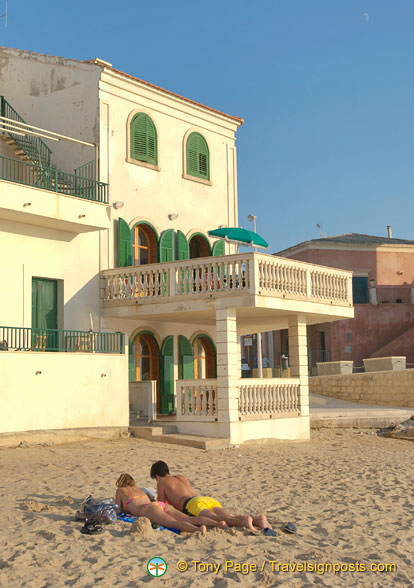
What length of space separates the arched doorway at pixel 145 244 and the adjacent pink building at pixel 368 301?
65.8 feet

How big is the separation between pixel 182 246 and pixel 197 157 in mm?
3061

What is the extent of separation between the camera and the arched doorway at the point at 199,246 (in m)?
23.5

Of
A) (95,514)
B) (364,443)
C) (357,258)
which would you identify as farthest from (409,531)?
(357,258)

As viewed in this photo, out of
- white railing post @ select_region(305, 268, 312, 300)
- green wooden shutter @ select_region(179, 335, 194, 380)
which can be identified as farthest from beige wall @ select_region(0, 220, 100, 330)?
Result: white railing post @ select_region(305, 268, 312, 300)

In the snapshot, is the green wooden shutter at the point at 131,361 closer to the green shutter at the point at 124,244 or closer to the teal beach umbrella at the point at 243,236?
the green shutter at the point at 124,244

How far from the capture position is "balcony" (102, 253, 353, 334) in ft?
58.7

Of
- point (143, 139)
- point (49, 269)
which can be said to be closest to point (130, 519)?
point (49, 269)

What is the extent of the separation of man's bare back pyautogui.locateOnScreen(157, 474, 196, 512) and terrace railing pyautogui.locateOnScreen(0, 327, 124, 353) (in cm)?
792

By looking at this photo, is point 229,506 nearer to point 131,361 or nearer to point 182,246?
point 131,361

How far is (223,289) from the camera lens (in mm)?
18078

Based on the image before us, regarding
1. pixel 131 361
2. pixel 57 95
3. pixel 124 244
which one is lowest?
pixel 131 361

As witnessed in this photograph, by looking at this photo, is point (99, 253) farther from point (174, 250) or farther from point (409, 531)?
point (409, 531)

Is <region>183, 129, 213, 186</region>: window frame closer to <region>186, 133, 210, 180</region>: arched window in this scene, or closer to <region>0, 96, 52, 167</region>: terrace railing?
<region>186, 133, 210, 180</region>: arched window

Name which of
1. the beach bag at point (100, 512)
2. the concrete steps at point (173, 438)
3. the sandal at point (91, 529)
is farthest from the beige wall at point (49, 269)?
the sandal at point (91, 529)
